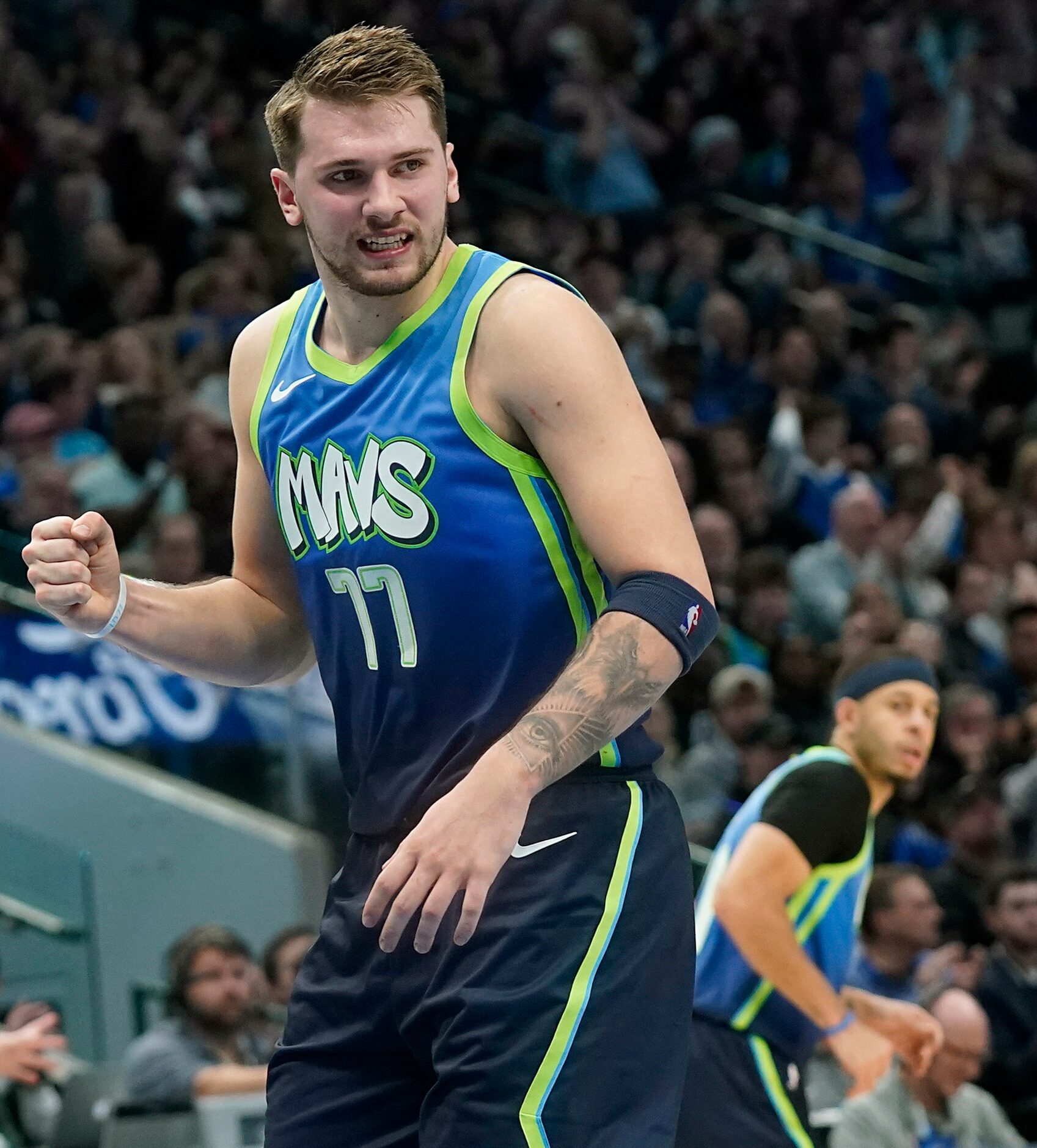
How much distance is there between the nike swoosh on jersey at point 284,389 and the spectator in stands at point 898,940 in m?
4.73

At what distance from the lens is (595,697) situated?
2693mm

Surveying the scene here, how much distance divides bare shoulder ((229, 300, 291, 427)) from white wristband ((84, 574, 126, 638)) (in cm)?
34

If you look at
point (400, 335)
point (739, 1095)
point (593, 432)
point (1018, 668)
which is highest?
point (400, 335)

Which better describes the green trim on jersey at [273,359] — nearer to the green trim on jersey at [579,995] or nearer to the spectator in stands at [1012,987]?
the green trim on jersey at [579,995]

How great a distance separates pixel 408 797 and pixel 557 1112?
1.68 ft

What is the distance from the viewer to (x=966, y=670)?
10070 millimetres

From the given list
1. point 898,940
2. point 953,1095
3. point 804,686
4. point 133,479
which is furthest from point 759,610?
point 953,1095

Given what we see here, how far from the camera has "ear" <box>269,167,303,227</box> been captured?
10.1 ft

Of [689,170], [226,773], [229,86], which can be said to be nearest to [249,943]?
[226,773]

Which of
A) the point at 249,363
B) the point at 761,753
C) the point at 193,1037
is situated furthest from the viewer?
the point at 761,753

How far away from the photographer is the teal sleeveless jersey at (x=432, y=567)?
114 inches

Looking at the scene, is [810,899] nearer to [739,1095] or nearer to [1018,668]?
[739,1095]

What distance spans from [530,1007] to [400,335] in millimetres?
1025

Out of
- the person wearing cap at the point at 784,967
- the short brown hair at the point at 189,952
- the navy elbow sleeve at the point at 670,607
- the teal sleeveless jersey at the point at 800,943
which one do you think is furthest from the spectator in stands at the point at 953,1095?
the navy elbow sleeve at the point at 670,607
